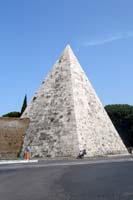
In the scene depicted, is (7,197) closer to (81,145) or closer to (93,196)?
(93,196)

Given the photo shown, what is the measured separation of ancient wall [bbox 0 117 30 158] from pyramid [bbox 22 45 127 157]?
61 centimetres

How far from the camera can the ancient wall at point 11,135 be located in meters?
34.8

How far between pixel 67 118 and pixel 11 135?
17.3 feet

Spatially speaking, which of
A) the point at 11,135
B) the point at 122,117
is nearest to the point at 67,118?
the point at 11,135

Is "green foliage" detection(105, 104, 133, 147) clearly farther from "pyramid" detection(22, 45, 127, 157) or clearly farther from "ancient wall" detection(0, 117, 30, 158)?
"ancient wall" detection(0, 117, 30, 158)

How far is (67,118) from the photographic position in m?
34.4

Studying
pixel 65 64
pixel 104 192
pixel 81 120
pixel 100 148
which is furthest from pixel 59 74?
pixel 104 192

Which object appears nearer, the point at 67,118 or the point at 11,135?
the point at 67,118

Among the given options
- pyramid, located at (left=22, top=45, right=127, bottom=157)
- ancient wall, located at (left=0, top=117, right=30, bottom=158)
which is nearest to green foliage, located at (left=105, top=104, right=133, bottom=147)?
pyramid, located at (left=22, top=45, right=127, bottom=157)

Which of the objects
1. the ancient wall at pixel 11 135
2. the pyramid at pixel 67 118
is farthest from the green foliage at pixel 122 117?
the ancient wall at pixel 11 135

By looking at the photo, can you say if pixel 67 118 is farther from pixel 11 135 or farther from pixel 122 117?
pixel 122 117

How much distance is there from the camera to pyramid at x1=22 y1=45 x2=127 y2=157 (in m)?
33.2

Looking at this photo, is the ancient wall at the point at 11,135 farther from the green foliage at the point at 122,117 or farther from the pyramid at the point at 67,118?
the green foliage at the point at 122,117

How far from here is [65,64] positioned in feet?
127
